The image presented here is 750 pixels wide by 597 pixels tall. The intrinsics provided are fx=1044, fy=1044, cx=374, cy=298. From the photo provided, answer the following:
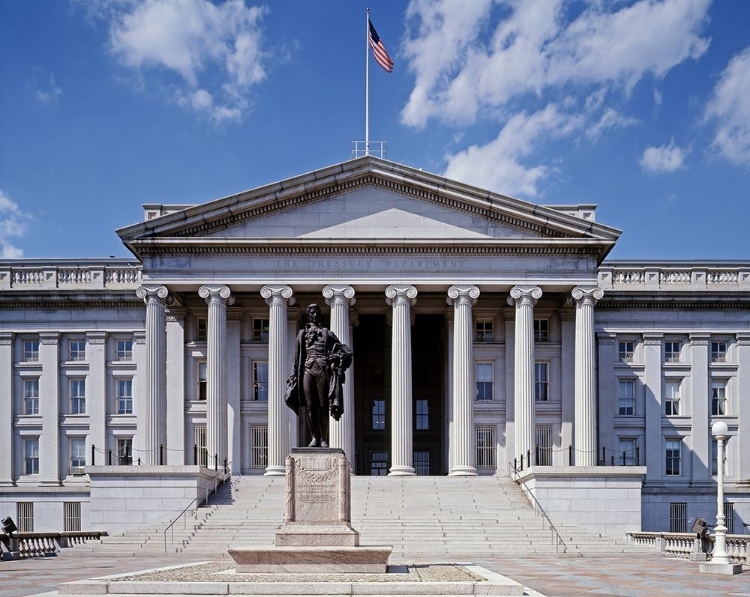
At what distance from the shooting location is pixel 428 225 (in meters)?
55.6

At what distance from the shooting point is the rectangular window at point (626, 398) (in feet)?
210

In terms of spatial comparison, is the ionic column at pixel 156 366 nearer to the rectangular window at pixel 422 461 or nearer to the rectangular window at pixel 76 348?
the rectangular window at pixel 76 348

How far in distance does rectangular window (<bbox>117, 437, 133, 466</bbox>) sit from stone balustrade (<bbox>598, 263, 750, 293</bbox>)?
30.5 meters

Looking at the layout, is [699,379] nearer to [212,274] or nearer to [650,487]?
[650,487]

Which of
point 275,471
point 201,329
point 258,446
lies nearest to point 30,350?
point 201,329

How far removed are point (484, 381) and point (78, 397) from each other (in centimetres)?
2473

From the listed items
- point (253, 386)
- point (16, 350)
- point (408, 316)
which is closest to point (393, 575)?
point (408, 316)

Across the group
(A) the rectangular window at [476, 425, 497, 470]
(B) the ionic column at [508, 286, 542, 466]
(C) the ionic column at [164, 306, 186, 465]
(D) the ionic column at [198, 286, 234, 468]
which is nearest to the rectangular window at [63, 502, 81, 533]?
(C) the ionic column at [164, 306, 186, 465]

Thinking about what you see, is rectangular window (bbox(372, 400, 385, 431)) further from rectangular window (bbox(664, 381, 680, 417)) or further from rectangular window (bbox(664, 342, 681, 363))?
rectangular window (bbox(664, 342, 681, 363))

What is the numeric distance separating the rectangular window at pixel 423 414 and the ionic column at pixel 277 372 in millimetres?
12809

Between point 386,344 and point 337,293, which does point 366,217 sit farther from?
point 386,344

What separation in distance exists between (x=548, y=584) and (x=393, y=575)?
499 cm

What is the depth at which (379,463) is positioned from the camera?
216 ft

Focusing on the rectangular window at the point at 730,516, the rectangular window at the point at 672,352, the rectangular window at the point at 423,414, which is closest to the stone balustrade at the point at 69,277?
the rectangular window at the point at 423,414
